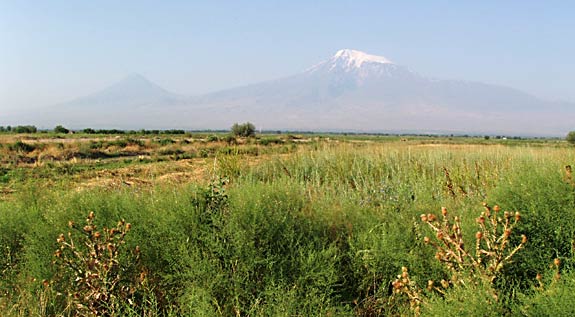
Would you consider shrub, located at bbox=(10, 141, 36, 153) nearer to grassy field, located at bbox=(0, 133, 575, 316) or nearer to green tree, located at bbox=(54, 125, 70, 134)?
grassy field, located at bbox=(0, 133, 575, 316)

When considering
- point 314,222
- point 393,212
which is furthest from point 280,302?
point 393,212

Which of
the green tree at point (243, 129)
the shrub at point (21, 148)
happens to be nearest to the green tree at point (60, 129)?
the green tree at point (243, 129)

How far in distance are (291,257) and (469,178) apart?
22.2 ft

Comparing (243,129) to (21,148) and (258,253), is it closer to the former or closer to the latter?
(21,148)

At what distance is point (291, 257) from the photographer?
449cm

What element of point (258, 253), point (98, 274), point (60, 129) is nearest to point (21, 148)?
point (98, 274)

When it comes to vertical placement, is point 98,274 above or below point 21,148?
above

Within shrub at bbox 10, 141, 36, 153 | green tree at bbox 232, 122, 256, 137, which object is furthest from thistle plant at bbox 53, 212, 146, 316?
green tree at bbox 232, 122, 256, 137

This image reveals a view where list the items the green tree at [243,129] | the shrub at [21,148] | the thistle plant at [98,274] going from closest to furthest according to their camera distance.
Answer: the thistle plant at [98,274]
the shrub at [21,148]
the green tree at [243,129]

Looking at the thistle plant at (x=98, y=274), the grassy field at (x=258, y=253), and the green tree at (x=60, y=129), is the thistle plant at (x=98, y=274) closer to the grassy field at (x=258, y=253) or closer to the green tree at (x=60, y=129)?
the grassy field at (x=258, y=253)

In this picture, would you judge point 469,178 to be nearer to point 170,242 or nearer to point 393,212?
point 393,212

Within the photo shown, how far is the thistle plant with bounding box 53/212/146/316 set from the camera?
3.83 m

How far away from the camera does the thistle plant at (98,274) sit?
3.83 meters

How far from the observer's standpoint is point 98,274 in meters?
3.81
